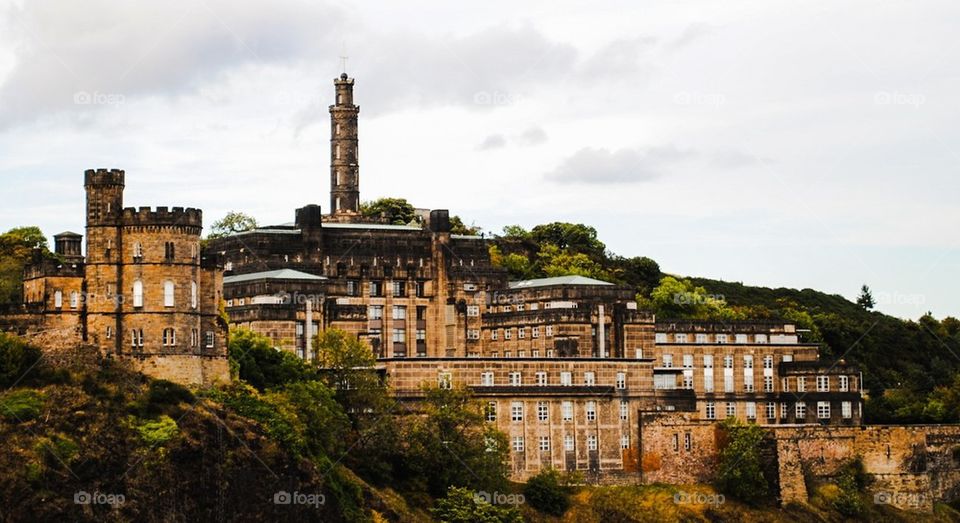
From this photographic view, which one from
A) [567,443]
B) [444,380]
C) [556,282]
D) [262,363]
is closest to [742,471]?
[567,443]

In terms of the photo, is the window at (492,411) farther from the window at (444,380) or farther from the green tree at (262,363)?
the green tree at (262,363)

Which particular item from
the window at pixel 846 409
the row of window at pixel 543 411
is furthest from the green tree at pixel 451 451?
the window at pixel 846 409

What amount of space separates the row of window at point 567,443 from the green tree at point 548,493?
2.66m

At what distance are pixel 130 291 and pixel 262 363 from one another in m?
14.1

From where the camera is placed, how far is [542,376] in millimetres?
152250

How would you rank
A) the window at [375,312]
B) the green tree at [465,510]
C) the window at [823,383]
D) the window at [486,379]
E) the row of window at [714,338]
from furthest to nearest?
the row of window at [714,338], the window at [823,383], the window at [375,312], the window at [486,379], the green tree at [465,510]

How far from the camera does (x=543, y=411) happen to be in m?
150

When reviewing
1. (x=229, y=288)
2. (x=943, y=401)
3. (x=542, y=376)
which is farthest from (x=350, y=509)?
(x=943, y=401)

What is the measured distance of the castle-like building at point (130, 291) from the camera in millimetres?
131250

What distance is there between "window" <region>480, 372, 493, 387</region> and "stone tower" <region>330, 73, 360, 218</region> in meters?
45.5

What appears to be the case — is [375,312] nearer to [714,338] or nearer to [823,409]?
[714,338]

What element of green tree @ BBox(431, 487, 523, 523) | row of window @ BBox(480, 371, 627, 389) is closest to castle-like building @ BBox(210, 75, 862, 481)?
row of window @ BBox(480, 371, 627, 389)

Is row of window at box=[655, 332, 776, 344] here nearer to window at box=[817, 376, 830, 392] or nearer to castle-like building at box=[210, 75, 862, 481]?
castle-like building at box=[210, 75, 862, 481]

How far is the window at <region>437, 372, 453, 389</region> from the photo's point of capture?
14825 centimetres
